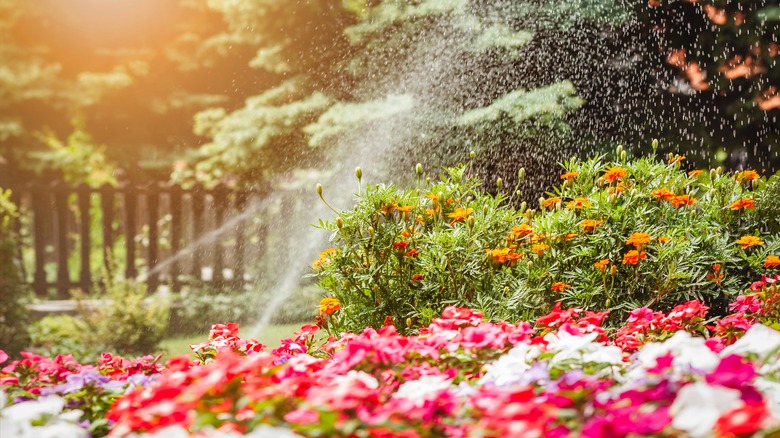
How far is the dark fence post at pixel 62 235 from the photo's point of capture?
25.0ft

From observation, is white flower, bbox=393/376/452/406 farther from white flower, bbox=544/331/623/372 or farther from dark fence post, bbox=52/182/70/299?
dark fence post, bbox=52/182/70/299

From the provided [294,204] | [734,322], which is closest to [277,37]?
[294,204]

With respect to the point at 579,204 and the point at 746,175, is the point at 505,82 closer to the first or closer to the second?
the point at 746,175

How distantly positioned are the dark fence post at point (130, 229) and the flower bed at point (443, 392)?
19.2 feet

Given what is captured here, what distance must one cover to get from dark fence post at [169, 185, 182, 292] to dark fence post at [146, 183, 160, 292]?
0.51 ft

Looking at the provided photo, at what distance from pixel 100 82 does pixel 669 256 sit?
8.42 m

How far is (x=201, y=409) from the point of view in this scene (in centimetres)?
122

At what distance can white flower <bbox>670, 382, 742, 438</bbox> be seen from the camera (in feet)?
→ 3.43

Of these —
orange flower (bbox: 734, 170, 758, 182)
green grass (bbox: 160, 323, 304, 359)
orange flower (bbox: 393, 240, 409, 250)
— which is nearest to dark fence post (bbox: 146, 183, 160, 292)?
green grass (bbox: 160, 323, 304, 359)

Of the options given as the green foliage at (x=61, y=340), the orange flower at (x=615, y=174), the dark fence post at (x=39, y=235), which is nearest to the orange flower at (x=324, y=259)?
the orange flower at (x=615, y=174)

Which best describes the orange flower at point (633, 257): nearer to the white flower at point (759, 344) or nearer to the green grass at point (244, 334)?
the white flower at point (759, 344)

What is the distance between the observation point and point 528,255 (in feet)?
9.08

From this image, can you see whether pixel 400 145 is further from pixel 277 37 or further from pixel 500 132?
pixel 277 37

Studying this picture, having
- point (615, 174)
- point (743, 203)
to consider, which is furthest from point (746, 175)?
point (615, 174)
